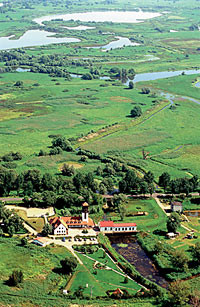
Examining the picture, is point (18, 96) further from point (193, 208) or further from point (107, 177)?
point (193, 208)

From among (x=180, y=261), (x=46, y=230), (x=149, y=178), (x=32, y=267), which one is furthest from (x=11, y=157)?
(x=180, y=261)

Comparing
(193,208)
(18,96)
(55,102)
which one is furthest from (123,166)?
(18,96)

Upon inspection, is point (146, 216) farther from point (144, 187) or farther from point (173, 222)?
point (144, 187)

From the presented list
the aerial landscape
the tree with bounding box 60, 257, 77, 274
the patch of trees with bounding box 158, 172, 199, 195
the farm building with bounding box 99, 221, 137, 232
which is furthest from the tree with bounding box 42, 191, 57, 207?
the patch of trees with bounding box 158, 172, 199, 195

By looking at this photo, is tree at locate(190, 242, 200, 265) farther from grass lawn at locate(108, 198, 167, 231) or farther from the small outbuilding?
grass lawn at locate(108, 198, 167, 231)

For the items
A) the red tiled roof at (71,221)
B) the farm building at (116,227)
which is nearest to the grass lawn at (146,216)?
the farm building at (116,227)

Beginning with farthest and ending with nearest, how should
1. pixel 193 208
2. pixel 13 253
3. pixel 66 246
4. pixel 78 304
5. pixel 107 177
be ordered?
pixel 107 177 < pixel 193 208 < pixel 66 246 < pixel 13 253 < pixel 78 304

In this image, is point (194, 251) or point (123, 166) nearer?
point (194, 251)
